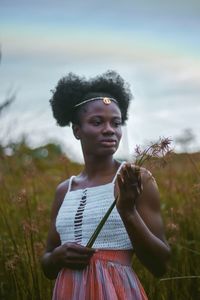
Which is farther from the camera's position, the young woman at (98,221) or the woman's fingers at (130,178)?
the young woman at (98,221)

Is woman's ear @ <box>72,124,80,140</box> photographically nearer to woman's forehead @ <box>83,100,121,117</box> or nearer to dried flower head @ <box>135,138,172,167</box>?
woman's forehead @ <box>83,100,121,117</box>

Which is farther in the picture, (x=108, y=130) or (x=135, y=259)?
(x=135, y=259)

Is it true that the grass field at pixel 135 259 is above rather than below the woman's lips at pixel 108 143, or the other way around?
below

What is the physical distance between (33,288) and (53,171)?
450 cm

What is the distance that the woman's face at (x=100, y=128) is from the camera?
303cm

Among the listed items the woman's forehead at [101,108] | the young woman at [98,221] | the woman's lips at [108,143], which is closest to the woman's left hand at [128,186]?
the young woman at [98,221]

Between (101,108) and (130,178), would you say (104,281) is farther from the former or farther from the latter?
(101,108)

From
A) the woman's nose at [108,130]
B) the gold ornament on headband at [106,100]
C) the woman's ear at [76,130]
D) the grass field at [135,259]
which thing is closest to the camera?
the woman's nose at [108,130]

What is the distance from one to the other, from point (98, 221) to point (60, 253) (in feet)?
0.69

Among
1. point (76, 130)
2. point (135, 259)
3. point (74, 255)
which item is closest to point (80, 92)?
point (76, 130)

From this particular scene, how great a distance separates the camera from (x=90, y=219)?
9.71ft

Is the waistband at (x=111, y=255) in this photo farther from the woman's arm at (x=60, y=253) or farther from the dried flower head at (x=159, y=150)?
the dried flower head at (x=159, y=150)

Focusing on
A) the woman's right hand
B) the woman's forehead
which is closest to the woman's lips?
the woman's forehead

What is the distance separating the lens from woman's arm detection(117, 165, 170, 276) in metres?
2.63
